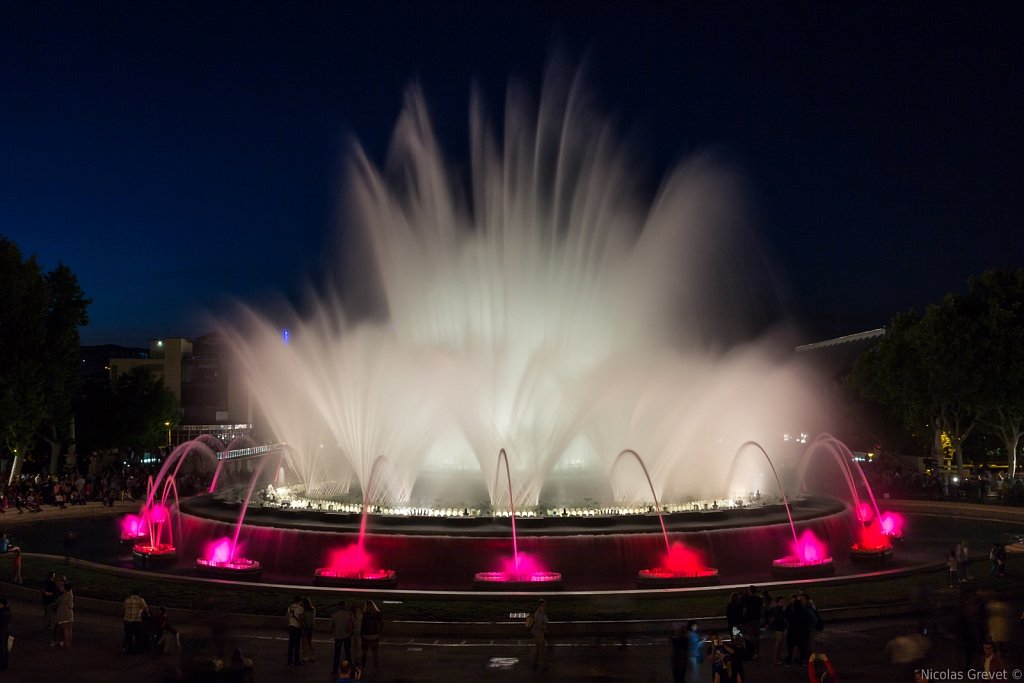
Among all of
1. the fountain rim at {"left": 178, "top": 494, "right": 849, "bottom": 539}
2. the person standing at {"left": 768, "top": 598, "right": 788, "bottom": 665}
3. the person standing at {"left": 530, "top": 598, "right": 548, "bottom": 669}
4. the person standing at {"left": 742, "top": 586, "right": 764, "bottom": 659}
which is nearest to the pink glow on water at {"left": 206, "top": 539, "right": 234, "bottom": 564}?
the fountain rim at {"left": 178, "top": 494, "right": 849, "bottom": 539}

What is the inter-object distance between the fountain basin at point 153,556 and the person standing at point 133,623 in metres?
8.46

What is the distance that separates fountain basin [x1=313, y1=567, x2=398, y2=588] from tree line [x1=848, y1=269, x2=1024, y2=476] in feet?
118

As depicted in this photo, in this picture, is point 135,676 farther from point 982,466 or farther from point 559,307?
point 982,466

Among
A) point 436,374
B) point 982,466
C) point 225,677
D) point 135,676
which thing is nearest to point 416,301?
point 436,374

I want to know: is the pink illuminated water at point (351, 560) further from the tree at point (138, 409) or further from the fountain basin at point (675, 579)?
the tree at point (138, 409)

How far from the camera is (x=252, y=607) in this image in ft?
54.9

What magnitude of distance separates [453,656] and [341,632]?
2.19m

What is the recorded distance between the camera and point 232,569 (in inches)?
788

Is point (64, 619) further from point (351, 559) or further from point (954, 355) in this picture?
point (954, 355)

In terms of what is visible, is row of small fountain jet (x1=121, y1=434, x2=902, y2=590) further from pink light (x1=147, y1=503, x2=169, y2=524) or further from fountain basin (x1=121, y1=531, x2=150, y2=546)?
fountain basin (x1=121, y1=531, x2=150, y2=546)

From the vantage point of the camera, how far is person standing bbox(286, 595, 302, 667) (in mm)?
13470

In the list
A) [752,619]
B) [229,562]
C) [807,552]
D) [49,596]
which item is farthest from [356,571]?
[807,552]

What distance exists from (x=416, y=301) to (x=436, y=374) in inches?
133

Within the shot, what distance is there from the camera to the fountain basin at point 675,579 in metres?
18.7
